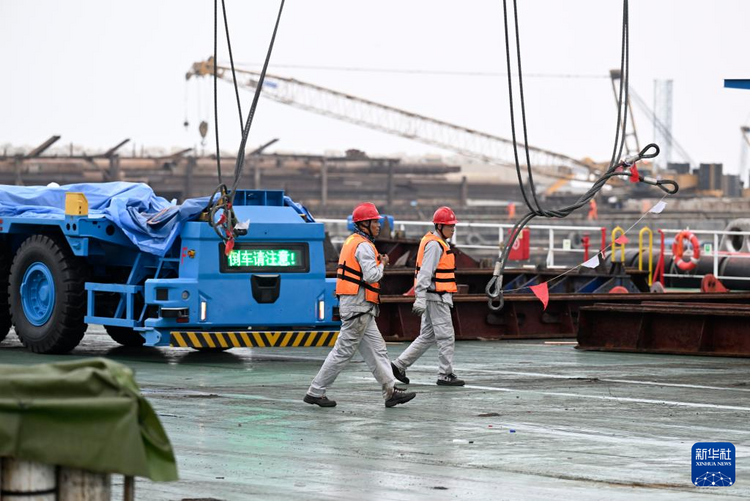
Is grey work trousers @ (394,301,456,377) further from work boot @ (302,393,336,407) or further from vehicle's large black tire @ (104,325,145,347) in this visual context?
vehicle's large black tire @ (104,325,145,347)

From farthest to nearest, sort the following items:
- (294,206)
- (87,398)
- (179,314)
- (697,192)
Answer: (697,192) → (294,206) → (179,314) → (87,398)

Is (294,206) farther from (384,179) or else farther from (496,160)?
(496,160)

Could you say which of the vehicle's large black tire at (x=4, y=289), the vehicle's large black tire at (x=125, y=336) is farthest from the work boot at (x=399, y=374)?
the vehicle's large black tire at (x=4, y=289)

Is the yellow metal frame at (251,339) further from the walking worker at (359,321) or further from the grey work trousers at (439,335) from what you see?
the walking worker at (359,321)

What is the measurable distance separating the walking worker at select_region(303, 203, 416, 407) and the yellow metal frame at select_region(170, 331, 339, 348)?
10.1 feet

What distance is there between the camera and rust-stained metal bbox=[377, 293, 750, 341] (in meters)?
18.1

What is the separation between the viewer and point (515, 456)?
8.67m

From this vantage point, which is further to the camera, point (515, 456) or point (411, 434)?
point (411, 434)

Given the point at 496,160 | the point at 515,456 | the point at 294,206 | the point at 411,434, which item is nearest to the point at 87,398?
the point at 515,456

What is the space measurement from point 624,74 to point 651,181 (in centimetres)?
108

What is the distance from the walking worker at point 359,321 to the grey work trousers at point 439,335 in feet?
5.15

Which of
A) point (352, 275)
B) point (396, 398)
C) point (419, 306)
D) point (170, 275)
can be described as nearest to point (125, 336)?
point (170, 275)

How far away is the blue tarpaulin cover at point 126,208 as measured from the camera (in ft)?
47.0

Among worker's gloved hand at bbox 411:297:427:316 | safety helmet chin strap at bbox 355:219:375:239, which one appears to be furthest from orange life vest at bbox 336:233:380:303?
worker's gloved hand at bbox 411:297:427:316
